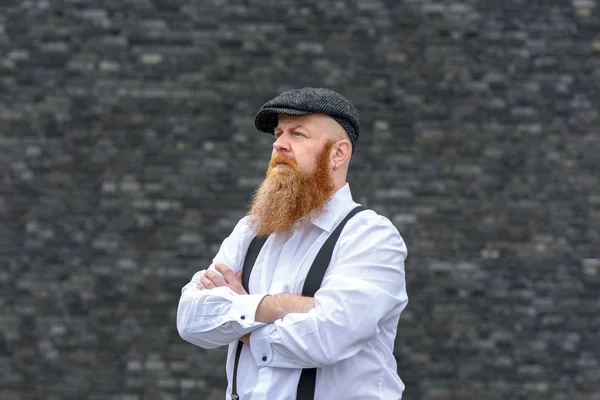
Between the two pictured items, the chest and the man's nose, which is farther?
the man's nose

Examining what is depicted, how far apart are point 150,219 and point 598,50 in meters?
3.61

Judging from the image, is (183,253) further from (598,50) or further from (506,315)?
(598,50)

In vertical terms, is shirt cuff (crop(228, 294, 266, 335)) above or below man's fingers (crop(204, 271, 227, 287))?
below

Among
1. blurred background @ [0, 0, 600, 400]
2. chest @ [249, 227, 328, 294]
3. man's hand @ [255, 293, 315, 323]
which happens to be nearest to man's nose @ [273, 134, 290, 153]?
chest @ [249, 227, 328, 294]

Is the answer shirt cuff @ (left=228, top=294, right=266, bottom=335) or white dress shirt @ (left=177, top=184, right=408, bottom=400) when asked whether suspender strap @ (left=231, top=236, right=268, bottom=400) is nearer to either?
white dress shirt @ (left=177, top=184, right=408, bottom=400)

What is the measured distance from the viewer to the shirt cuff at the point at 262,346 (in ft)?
8.71

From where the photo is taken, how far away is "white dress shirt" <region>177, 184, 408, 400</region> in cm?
262

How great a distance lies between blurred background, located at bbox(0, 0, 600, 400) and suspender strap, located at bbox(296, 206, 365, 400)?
3525 millimetres

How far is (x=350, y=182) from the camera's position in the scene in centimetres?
629

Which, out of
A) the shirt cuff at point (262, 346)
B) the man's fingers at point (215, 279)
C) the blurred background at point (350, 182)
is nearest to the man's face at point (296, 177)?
the man's fingers at point (215, 279)

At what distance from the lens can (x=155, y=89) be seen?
6.41 meters

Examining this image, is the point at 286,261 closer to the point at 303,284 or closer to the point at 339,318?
the point at 303,284

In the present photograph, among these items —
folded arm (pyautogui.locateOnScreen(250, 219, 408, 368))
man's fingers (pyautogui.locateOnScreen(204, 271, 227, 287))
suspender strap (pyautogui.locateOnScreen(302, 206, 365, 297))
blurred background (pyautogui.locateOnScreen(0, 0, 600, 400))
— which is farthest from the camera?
blurred background (pyautogui.locateOnScreen(0, 0, 600, 400))

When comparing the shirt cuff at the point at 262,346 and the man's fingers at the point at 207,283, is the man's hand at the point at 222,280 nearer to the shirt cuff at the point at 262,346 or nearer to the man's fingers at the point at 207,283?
the man's fingers at the point at 207,283
